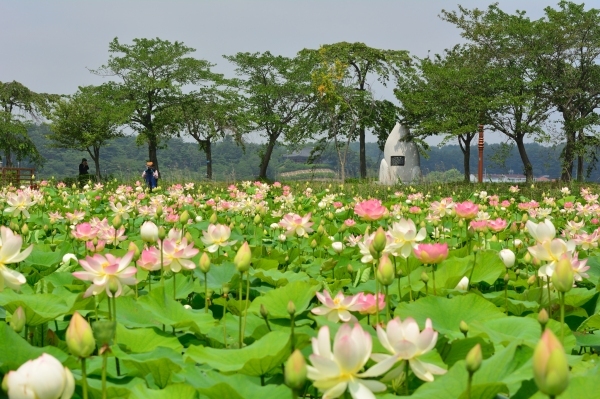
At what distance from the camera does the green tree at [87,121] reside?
2580 cm

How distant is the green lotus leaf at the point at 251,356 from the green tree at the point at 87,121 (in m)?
25.7

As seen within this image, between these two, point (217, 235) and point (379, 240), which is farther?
point (217, 235)

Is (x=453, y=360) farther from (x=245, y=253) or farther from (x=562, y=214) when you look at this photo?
(x=562, y=214)

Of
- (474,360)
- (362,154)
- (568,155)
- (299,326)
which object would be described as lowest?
(299,326)

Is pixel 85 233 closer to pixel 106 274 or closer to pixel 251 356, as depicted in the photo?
pixel 106 274

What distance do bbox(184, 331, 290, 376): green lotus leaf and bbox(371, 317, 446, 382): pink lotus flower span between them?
21cm

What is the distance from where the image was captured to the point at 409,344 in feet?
2.62

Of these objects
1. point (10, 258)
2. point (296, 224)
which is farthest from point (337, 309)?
point (296, 224)

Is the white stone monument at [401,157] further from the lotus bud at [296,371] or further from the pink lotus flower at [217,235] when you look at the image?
the lotus bud at [296,371]

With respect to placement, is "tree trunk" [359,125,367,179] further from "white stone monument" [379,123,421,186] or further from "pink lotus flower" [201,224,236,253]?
"pink lotus flower" [201,224,236,253]

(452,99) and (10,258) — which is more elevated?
(452,99)

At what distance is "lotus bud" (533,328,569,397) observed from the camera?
1.98ft

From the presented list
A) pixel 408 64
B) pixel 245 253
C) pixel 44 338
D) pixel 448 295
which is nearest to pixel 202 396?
pixel 245 253

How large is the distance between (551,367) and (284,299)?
0.88 m
